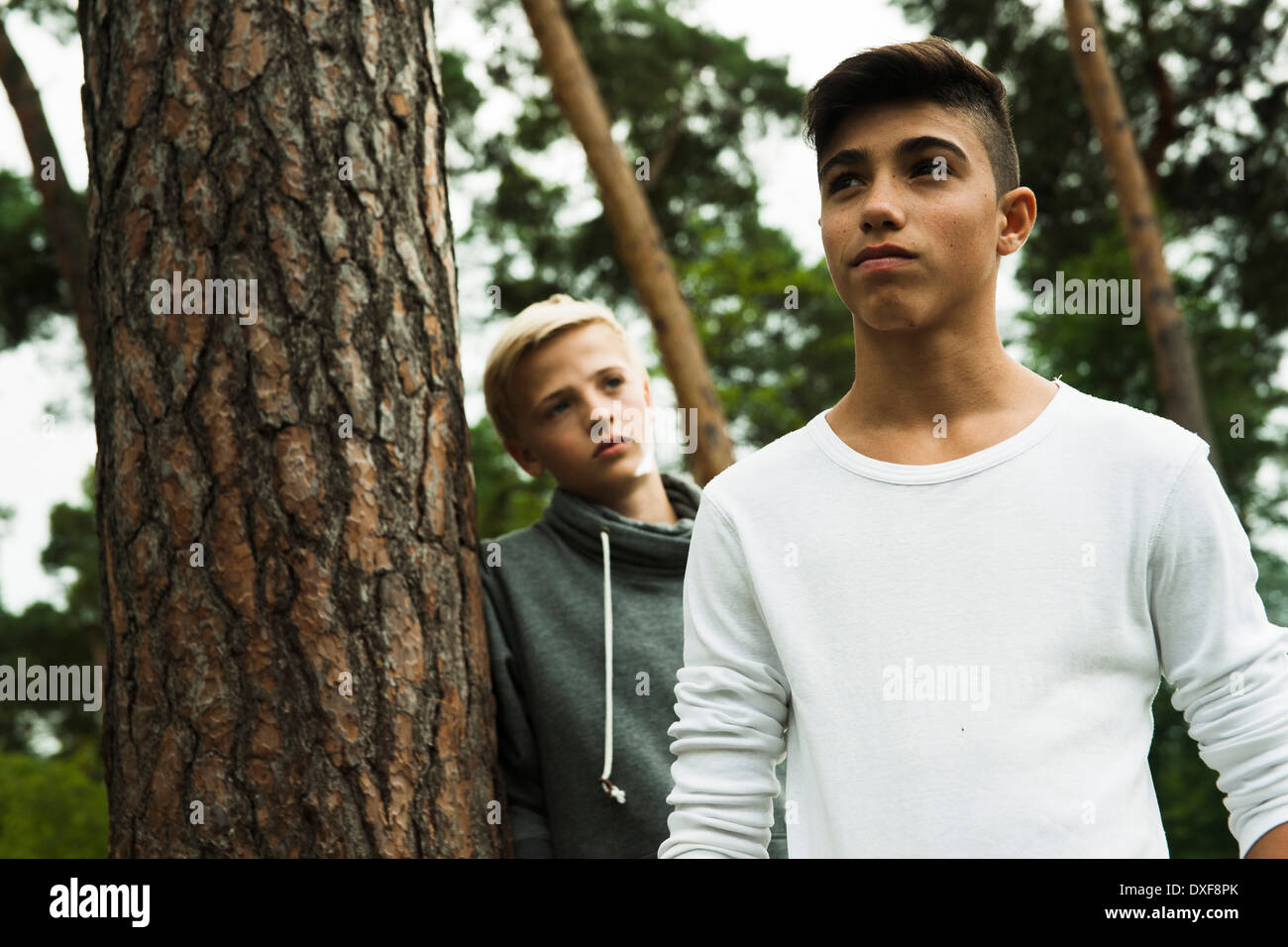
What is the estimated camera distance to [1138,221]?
7.42 meters

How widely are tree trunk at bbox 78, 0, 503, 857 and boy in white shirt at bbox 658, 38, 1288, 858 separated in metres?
0.68

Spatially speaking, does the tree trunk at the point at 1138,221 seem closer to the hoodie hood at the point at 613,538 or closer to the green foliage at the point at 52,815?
the hoodie hood at the point at 613,538

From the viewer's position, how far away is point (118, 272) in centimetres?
225

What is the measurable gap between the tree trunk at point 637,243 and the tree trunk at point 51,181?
2372 millimetres

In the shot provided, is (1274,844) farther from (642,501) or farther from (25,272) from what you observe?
(25,272)

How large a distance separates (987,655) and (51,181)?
5.97m

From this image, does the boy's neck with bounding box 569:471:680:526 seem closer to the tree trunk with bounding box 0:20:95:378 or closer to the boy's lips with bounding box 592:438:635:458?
the boy's lips with bounding box 592:438:635:458

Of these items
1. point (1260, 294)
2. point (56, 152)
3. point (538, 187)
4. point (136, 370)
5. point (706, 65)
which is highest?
point (706, 65)

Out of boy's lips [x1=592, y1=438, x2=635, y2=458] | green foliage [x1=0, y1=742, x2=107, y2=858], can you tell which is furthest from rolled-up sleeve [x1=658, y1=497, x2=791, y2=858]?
green foliage [x1=0, y1=742, x2=107, y2=858]

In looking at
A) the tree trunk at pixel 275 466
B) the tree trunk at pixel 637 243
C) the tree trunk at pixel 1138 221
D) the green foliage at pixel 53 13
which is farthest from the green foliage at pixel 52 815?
the tree trunk at pixel 275 466

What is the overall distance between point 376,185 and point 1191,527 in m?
1.51

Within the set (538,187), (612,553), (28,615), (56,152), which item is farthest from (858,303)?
(28,615)

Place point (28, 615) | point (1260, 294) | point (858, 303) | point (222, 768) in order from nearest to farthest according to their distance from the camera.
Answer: point (858, 303)
point (222, 768)
point (1260, 294)
point (28, 615)
